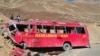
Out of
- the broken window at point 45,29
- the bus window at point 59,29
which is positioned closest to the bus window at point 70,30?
the bus window at point 59,29

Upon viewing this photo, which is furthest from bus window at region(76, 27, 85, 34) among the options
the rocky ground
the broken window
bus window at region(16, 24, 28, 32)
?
the rocky ground

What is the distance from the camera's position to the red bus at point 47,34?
27.3m

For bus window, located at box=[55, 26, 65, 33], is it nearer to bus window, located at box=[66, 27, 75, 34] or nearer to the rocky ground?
bus window, located at box=[66, 27, 75, 34]

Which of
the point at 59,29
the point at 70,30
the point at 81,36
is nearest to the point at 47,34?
the point at 59,29

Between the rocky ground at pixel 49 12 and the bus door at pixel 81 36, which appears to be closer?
the bus door at pixel 81 36

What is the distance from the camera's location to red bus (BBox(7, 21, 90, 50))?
27.3m

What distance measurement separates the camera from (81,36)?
104 feet

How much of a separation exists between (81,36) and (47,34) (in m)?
4.11

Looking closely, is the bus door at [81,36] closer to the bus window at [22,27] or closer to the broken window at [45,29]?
the broken window at [45,29]

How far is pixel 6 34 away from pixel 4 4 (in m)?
42.7

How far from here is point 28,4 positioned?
7025cm

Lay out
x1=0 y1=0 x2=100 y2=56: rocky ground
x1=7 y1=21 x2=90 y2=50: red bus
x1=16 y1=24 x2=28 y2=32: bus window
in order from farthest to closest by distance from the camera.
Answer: x1=0 y1=0 x2=100 y2=56: rocky ground → x1=16 y1=24 x2=28 y2=32: bus window → x1=7 y1=21 x2=90 y2=50: red bus

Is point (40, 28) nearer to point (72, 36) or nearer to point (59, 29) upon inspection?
point (59, 29)

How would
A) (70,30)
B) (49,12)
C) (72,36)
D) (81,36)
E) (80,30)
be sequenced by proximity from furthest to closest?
(49,12) < (80,30) < (81,36) < (70,30) < (72,36)
